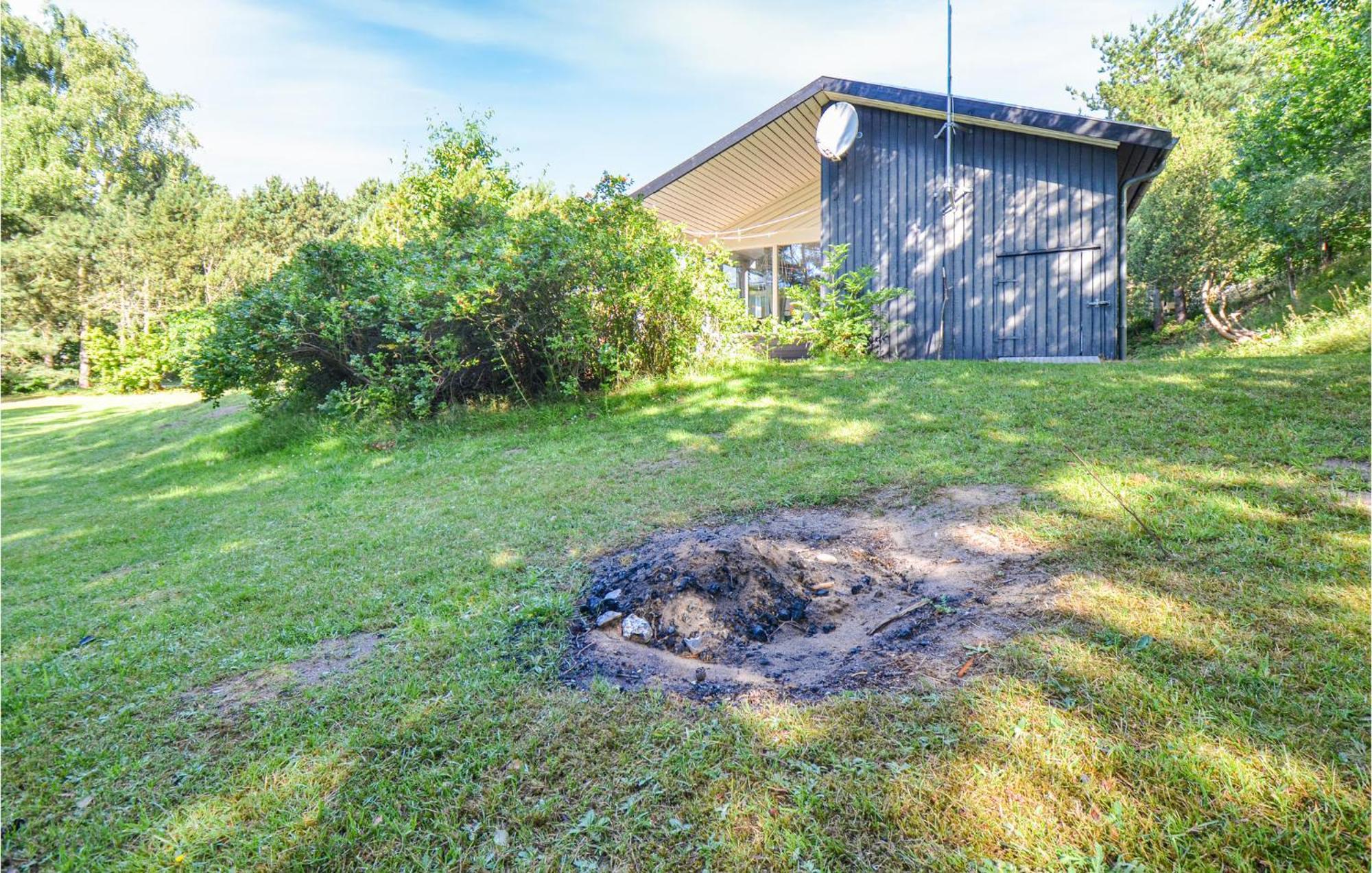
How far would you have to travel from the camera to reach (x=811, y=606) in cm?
287

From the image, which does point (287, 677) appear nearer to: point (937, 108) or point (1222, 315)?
point (937, 108)

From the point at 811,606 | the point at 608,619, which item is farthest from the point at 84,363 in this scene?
the point at 811,606

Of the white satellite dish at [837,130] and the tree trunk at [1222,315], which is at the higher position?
the white satellite dish at [837,130]

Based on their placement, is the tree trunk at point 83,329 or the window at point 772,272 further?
the tree trunk at point 83,329

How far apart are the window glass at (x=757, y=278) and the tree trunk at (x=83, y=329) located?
2288 cm

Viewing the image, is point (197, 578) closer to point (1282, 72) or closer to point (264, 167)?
point (1282, 72)

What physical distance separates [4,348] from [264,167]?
1679 cm

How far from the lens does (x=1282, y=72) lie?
16.3 meters

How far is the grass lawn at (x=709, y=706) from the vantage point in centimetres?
159

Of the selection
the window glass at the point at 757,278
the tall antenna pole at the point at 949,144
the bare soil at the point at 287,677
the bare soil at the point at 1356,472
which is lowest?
the bare soil at the point at 287,677

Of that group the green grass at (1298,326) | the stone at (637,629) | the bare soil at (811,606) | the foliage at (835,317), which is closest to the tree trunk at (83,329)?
the foliage at (835,317)

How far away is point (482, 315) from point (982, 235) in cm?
815

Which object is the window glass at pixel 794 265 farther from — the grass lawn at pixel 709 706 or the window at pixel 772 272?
the grass lawn at pixel 709 706

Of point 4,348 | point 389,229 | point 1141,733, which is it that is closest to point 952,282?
point 1141,733
